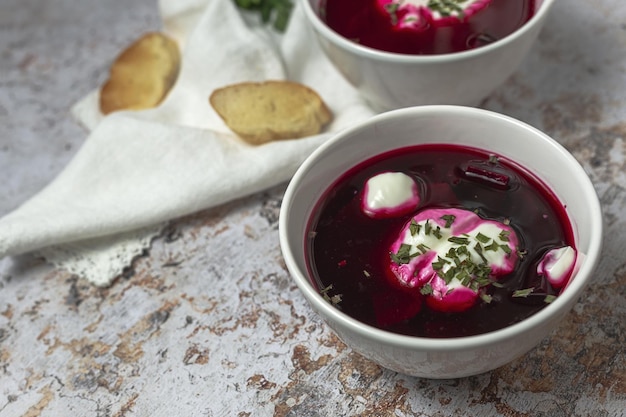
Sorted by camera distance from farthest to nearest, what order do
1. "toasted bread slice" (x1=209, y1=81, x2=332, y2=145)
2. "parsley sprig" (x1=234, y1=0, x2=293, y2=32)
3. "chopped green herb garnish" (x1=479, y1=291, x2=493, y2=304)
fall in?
1. "parsley sprig" (x1=234, y1=0, x2=293, y2=32)
2. "toasted bread slice" (x1=209, y1=81, x2=332, y2=145)
3. "chopped green herb garnish" (x1=479, y1=291, x2=493, y2=304)

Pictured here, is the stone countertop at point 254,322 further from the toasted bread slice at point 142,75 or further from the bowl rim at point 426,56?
the bowl rim at point 426,56

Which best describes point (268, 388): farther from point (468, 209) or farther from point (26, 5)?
point (26, 5)

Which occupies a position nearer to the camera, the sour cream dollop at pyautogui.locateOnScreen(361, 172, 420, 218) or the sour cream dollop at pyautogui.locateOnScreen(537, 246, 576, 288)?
the sour cream dollop at pyautogui.locateOnScreen(537, 246, 576, 288)

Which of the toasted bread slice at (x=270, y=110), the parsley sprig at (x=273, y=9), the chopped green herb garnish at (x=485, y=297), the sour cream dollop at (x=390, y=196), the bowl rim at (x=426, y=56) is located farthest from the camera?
the parsley sprig at (x=273, y=9)

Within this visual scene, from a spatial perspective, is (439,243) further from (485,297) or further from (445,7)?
(445,7)

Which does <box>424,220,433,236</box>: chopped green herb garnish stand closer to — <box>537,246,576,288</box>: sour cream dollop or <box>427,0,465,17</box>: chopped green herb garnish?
<box>537,246,576,288</box>: sour cream dollop

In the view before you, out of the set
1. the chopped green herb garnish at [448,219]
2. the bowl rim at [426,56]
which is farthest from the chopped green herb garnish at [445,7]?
the chopped green herb garnish at [448,219]

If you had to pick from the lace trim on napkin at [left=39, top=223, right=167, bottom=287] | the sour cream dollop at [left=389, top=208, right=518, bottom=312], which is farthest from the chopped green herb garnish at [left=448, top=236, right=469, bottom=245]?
the lace trim on napkin at [left=39, top=223, right=167, bottom=287]
